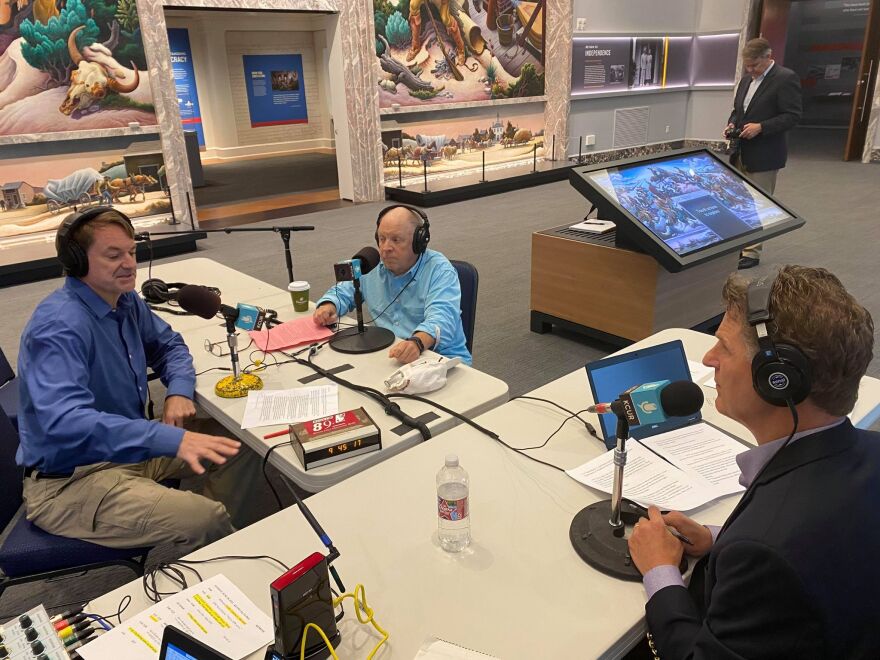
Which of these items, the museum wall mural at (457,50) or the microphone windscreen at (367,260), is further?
the museum wall mural at (457,50)

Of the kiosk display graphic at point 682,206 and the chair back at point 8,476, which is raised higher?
the kiosk display graphic at point 682,206

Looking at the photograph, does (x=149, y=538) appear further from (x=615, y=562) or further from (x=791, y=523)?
(x=791, y=523)

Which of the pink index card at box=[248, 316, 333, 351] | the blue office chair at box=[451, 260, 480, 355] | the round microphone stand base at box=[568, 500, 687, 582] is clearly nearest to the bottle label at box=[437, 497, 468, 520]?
the round microphone stand base at box=[568, 500, 687, 582]

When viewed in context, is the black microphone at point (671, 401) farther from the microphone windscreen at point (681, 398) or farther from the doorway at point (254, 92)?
the doorway at point (254, 92)

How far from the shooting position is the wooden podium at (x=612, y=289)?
11.9 ft

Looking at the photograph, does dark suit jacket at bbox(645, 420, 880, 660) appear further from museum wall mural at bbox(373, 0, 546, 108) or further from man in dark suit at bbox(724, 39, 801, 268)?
museum wall mural at bbox(373, 0, 546, 108)

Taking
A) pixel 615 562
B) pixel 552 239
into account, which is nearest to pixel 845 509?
pixel 615 562

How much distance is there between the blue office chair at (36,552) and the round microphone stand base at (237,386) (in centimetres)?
52

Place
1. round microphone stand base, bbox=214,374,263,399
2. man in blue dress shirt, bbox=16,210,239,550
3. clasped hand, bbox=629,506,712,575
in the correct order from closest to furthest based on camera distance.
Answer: clasped hand, bbox=629,506,712,575 < man in blue dress shirt, bbox=16,210,239,550 < round microphone stand base, bbox=214,374,263,399

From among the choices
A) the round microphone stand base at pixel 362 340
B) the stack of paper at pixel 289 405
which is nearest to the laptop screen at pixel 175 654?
the stack of paper at pixel 289 405

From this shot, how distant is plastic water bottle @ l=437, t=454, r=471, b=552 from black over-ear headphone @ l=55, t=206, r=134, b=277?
1.31m

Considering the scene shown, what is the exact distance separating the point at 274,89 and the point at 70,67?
8.24 m

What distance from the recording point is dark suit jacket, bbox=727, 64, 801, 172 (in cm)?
518

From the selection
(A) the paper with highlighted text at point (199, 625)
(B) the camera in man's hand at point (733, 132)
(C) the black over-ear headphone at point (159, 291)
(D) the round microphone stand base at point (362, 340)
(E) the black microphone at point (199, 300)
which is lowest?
(A) the paper with highlighted text at point (199, 625)
